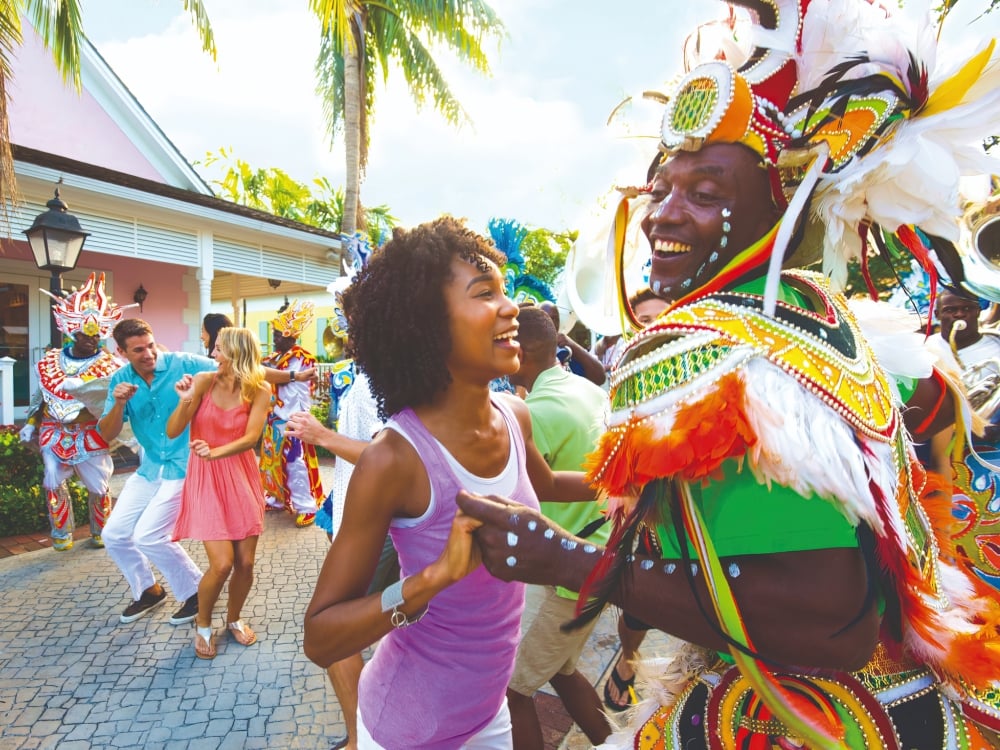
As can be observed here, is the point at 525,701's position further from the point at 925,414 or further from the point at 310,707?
the point at 925,414

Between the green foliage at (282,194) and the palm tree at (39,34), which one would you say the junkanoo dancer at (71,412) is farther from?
the green foliage at (282,194)

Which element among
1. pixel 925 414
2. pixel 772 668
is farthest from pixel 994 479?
pixel 772 668

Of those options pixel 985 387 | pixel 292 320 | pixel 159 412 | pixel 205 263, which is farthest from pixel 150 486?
pixel 205 263

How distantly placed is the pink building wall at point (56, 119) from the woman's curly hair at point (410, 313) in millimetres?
12534

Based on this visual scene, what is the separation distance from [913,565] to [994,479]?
2.13 m

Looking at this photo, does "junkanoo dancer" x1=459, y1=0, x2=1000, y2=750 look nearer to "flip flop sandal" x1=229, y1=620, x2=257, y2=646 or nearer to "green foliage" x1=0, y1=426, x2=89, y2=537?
"flip flop sandal" x1=229, y1=620, x2=257, y2=646

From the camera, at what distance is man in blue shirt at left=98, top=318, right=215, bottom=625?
14.4 ft

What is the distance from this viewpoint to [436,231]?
184cm

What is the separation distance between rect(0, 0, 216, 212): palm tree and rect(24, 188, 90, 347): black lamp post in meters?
0.42

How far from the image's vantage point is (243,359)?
172 inches

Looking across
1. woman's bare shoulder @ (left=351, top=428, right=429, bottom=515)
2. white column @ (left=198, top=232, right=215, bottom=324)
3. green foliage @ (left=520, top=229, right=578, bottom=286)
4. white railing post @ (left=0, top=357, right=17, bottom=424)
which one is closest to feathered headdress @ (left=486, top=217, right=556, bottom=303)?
woman's bare shoulder @ (left=351, top=428, right=429, bottom=515)

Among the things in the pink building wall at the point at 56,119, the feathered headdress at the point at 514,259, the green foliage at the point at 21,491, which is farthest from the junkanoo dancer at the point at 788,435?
the pink building wall at the point at 56,119

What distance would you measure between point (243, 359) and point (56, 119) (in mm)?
11570

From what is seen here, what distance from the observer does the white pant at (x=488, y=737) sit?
5.75 ft
